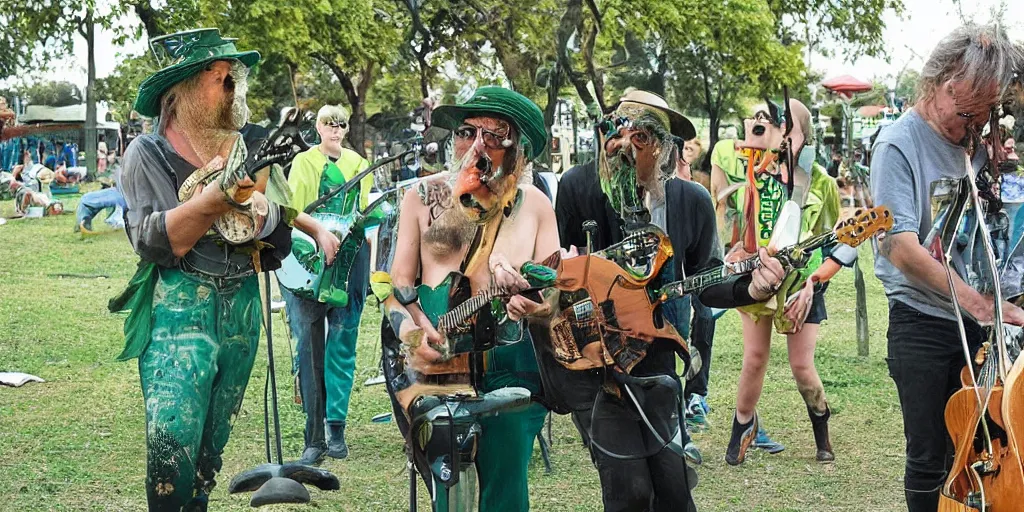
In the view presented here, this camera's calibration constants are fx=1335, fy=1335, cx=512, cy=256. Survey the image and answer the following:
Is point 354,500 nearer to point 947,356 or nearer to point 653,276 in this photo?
point 653,276

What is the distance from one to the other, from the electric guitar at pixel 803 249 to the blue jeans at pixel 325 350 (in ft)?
10.3

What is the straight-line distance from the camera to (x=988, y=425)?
387 cm

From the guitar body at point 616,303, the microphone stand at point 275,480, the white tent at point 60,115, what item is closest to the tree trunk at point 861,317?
the guitar body at point 616,303

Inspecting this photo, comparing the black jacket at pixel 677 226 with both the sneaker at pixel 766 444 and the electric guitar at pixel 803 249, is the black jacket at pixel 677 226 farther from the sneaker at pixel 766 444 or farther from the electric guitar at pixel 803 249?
the sneaker at pixel 766 444

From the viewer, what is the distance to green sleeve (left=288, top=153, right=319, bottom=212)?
7312 millimetres

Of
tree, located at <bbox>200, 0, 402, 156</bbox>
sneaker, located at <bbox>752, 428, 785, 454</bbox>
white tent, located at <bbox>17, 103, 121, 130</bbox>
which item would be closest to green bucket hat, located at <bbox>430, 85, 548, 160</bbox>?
sneaker, located at <bbox>752, 428, 785, 454</bbox>

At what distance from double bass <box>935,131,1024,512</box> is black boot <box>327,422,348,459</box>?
3.94 m

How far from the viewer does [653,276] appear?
176 inches

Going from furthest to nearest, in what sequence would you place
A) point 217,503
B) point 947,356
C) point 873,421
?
point 873,421 → point 217,503 → point 947,356

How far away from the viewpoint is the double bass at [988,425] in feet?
12.1

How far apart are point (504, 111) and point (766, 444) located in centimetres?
372

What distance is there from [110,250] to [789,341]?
584 inches

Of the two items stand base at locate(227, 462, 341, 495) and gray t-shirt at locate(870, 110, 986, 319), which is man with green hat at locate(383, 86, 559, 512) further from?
gray t-shirt at locate(870, 110, 986, 319)

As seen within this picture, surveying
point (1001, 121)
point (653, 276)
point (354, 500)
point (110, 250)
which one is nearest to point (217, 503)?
point (354, 500)
